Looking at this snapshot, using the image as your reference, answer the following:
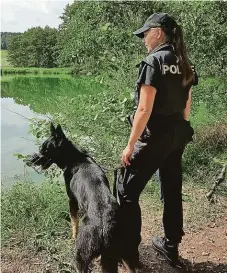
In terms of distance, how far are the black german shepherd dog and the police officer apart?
137 millimetres

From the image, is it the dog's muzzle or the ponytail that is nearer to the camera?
the ponytail

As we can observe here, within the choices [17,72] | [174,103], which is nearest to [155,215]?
[174,103]

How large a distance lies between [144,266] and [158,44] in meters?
2.03

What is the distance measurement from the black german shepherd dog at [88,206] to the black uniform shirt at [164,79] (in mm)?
829

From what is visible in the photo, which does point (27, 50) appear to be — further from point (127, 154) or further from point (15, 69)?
point (127, 154)

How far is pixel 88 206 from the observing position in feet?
10.8

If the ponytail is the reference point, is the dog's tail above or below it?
below

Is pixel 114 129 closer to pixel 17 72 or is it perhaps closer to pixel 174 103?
pixel 174 103

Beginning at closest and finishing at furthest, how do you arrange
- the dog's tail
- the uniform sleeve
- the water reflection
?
the uniform sleeve → the dog's tail → the water reflection

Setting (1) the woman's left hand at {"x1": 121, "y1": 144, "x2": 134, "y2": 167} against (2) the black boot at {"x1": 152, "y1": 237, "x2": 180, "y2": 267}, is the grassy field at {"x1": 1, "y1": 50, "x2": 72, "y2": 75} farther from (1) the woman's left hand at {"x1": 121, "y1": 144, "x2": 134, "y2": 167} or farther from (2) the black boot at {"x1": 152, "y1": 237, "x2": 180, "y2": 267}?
(1) the woman's left hand at {"x1": 121, "y1": 144, "x2": 134, "y2": 167}

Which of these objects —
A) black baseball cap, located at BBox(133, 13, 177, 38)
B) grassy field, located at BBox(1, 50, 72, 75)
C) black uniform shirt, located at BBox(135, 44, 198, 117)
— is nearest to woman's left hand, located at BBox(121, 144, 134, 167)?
black uniform shirt, located at BBox(135, 44, 198, 117)

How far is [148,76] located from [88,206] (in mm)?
1180

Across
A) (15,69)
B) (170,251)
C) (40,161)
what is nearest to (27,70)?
(15,69)

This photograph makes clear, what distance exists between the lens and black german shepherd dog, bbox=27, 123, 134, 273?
3082mm
